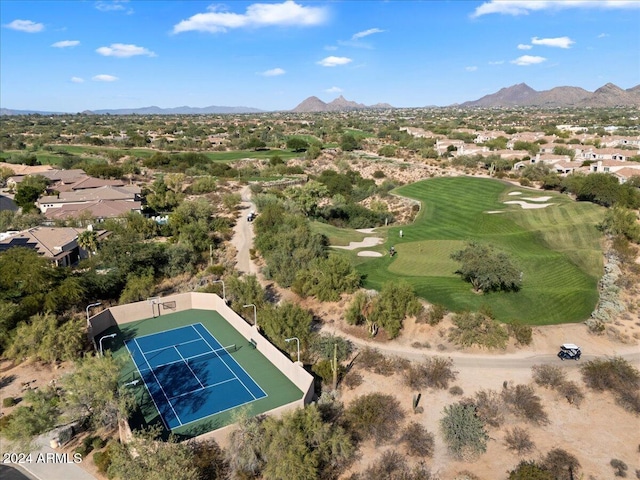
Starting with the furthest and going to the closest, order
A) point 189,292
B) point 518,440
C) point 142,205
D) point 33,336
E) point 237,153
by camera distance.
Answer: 1. point 237,153
2. point 142,205
3. point 189,292
4. point 33,336
5. point 518,440

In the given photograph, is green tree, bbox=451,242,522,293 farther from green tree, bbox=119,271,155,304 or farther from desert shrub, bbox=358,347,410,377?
green tree, bbox=119,271,155,304

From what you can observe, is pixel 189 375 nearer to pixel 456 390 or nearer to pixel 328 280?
pixel 328 280

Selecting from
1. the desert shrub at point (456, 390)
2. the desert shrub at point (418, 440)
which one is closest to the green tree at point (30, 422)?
the desert shrub at point (418, 440)

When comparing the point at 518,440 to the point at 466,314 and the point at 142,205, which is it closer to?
the point at 466,314

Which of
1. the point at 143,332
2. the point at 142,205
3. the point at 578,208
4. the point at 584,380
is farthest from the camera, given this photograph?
the point at 142,205

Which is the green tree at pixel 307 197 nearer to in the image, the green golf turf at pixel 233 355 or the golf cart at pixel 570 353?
the green golf turf at pixel 233 355

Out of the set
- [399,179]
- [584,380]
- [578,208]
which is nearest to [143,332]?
[584,380]

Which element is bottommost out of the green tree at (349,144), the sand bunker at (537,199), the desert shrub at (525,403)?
the desert shrub at (525,403)
